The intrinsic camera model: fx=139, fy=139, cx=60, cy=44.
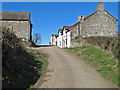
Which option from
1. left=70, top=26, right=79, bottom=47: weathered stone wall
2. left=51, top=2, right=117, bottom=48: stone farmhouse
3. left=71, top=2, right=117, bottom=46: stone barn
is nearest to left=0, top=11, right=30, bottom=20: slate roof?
left=70, top=26, right=79, bottom=47: weathered stone wall

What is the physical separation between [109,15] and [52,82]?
26612 millimetres

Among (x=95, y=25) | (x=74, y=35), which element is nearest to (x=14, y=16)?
(x=74, y=35)

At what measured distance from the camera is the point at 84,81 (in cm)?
1055

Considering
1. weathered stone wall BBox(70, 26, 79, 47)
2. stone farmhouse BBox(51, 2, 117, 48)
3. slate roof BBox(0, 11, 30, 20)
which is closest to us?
stone farmhouse BBox(51, 2, 117, 48)

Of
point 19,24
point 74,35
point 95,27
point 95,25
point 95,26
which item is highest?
point 19,24

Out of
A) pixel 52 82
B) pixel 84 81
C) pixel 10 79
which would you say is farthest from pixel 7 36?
pixel 84 81

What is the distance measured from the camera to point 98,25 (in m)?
31.7

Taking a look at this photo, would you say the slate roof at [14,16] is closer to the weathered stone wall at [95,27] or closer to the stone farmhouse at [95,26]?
the stone farmhouse at [95,26]

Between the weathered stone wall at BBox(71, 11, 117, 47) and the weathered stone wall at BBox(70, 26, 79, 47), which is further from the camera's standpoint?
the weathered stone wall at BBox(70, 26, 79, 47)

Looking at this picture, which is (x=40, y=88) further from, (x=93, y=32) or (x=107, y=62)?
(x=93, y=32)

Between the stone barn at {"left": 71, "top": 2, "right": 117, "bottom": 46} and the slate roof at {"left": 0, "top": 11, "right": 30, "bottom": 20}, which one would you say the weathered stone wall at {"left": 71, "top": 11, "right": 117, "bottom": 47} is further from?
the slate roof at {"left": 0, "top": 11, "right": 30, "bottom": 20}

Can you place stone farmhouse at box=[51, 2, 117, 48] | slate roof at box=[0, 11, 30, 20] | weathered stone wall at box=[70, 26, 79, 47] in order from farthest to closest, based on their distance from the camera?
1. slate roof at box=[0, 11, 30, 20]
2. weathered stone wall at box=[70, 26, 79, 47]
3. stone farmhouse at box=[51, 2, 117, 48]

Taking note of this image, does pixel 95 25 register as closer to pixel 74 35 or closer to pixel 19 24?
pixel 74 35

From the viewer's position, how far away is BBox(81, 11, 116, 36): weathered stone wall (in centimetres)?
3147
